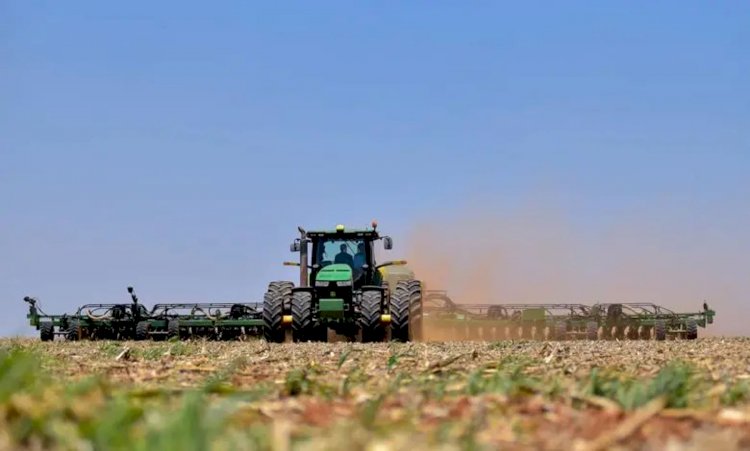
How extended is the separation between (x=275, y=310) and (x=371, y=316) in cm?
252

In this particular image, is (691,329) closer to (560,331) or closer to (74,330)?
(560,331)

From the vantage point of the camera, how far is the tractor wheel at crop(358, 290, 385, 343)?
23.5 metres

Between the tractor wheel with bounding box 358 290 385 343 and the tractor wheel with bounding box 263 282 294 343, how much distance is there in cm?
204

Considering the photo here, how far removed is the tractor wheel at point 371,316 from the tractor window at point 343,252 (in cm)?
197

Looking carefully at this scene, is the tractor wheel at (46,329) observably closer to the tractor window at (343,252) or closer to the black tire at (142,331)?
the black tire at (142,331)

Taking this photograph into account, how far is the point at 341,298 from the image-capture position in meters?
24.5

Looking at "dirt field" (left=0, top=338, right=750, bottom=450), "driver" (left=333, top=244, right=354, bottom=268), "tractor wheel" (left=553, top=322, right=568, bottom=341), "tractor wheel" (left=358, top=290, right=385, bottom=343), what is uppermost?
"driver" (left=333, top=244, right=354, bottom=268)

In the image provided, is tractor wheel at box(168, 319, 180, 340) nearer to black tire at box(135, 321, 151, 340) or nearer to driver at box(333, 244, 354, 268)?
black tire at box(135, 321, 151, 340)

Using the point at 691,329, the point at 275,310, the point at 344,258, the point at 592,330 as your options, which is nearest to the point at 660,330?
the point at 691,329

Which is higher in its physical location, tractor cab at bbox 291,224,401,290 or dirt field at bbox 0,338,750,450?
tractor cab at bbox 291,224,401,290

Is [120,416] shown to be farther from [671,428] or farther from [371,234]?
[371,234]


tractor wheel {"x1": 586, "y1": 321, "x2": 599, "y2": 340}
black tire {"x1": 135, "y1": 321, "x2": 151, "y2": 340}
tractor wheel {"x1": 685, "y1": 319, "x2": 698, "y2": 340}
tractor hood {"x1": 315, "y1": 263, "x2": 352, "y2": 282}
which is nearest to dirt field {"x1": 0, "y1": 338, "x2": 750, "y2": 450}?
tractor hood {"x1": 315, "y1": 263, "x2": 352, "y2": 282}

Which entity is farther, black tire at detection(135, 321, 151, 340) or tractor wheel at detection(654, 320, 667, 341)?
tractor wheel at detection(654, 320, 667, 341)

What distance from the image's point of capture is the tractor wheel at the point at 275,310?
80.0 feet
